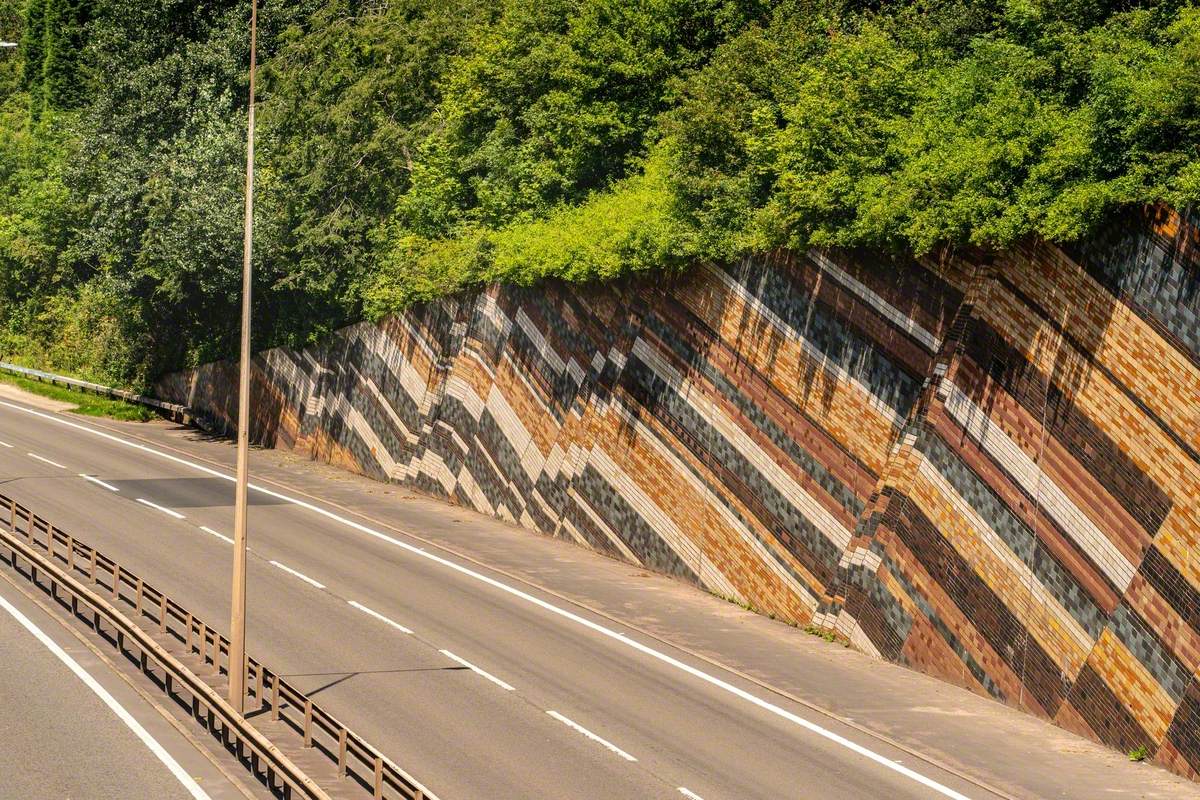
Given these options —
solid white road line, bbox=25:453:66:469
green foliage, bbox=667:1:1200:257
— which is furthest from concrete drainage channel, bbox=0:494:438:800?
green foliage, bbox=667:1:1200:257

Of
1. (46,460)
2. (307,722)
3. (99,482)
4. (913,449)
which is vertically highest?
(913,449)

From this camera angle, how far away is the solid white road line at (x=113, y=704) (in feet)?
65.3

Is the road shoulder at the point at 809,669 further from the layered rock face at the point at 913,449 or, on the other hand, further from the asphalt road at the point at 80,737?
the asphalt road at the point at 80,737

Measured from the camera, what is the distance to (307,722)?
2091cm

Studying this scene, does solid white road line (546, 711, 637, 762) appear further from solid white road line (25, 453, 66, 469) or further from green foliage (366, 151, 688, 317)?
solid white road line (25, 453, 66, 469)

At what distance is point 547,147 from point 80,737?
29303 mm

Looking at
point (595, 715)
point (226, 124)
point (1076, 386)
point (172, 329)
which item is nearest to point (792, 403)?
point (1076, 386)

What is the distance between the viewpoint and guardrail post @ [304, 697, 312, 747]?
815 inches

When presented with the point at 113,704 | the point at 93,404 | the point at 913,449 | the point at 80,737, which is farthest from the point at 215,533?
the point at 93,404

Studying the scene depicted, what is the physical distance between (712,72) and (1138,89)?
15522 mm

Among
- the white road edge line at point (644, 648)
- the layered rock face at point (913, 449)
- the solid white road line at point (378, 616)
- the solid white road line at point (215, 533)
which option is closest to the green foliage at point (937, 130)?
the layered rock face at point (913, 449)

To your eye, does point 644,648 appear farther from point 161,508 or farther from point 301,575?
point 161,508

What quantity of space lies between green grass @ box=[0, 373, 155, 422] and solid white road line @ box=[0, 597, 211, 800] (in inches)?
1394

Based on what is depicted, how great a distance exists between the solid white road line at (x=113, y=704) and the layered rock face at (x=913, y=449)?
1444 centimetres
